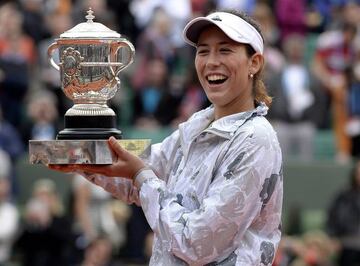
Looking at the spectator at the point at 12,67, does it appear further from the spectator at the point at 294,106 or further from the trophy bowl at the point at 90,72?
the trophy bowl at the point at 90,72

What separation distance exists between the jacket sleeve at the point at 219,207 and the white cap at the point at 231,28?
0.37 m

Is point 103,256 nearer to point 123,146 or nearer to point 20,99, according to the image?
point 20,99

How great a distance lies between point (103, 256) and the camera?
12406 millimetres

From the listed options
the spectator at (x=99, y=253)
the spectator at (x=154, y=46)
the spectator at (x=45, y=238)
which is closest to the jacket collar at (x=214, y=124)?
the spectator at (x=99, y=253)

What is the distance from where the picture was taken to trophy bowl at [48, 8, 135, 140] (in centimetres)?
557

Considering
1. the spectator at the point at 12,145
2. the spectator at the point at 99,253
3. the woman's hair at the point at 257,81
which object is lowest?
the spectator at the point at 99,253

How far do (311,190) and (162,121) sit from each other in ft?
5.42

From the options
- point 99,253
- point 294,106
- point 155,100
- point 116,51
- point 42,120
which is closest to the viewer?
point 116,51

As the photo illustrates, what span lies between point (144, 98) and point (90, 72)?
949cm

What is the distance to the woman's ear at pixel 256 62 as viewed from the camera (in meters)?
5.48

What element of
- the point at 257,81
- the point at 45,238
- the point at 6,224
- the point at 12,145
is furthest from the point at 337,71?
the point at 257,81

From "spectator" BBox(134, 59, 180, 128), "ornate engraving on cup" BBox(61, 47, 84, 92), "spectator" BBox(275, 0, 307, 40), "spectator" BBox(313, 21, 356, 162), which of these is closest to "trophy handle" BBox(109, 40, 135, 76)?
"ornate engraving on cup" BBox(61, 47, 84, 92)

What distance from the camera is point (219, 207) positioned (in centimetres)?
529

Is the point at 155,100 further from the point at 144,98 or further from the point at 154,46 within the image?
the point at 154,46
